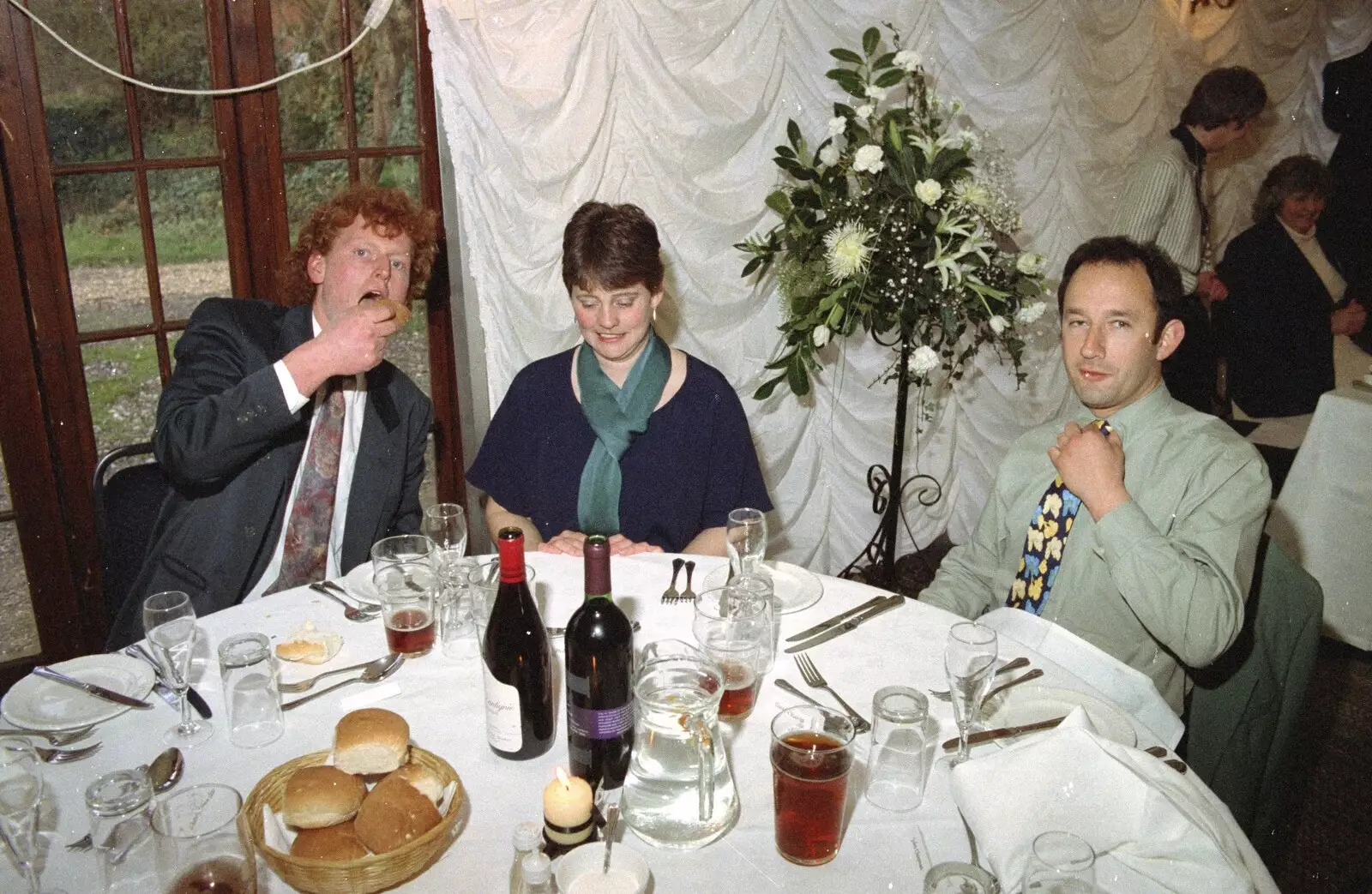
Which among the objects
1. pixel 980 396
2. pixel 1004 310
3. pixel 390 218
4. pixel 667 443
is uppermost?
pixel 390 218

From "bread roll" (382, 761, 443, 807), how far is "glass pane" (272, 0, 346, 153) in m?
2.27

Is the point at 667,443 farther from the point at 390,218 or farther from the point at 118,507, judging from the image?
the point at 118,507

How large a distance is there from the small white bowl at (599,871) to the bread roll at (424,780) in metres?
0.20

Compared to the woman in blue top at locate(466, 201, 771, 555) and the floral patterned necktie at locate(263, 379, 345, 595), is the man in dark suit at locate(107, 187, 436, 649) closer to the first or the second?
the floral patterned necktie at locate(263, 379, 345, 595)

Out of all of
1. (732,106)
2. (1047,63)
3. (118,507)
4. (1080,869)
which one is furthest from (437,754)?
(1047,63)

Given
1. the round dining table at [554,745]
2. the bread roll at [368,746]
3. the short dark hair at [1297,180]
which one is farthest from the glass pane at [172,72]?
the short dark hair at [1297,180]

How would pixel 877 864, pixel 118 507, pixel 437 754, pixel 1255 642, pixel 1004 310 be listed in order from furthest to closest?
pixel 1004 310, pixel 118 507, pixel 1255 642, pixel 437 754, pixel 877 864

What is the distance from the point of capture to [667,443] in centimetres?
237

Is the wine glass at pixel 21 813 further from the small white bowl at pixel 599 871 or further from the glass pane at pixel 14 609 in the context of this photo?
the glass pane at pixel 14 609

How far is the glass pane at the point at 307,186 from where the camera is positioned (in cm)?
290

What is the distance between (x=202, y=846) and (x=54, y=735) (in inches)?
21.1

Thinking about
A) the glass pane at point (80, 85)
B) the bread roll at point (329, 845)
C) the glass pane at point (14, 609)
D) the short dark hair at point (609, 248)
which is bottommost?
the glass pane at point (14, 609)

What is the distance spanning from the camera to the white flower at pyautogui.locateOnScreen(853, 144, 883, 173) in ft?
9.00

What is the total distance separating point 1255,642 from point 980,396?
8.49ft
